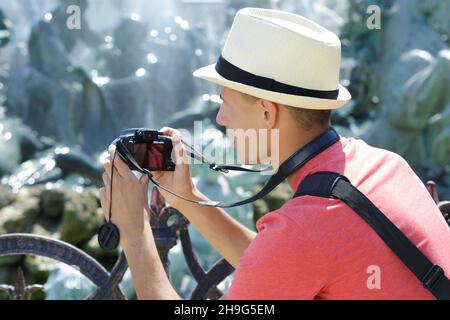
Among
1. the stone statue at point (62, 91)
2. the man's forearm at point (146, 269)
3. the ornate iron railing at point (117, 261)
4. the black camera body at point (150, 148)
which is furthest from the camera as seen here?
the stone statue at point (62, 91)

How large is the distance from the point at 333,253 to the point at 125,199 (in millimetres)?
494

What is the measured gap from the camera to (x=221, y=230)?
7.67 ft

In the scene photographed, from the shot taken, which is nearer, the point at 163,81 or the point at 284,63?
the point at 284,63

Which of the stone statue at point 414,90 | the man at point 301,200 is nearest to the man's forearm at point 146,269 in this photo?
the man at point 301,200

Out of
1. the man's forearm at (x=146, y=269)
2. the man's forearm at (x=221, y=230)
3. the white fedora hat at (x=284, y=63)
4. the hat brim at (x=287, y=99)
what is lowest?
the man's forearm at (x=221, y=230)

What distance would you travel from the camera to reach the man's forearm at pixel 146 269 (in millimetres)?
1893

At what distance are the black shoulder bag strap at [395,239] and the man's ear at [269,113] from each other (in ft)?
0.75

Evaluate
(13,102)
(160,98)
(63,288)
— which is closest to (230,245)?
(63,288)

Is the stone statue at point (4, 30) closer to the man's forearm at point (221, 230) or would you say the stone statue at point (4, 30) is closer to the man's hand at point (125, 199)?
the man's forearm at point (221, 230)

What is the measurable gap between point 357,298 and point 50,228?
448 cm

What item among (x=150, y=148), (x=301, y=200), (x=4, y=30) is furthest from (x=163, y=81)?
(x=301, y=200)

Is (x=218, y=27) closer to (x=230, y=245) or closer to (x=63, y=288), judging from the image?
(x=63, y=288)

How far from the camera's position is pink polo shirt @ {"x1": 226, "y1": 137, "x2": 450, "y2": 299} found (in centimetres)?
175

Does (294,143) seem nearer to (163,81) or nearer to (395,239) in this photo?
(395,239)
